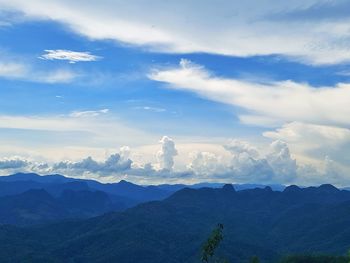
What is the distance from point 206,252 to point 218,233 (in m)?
9.18

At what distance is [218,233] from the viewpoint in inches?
7259

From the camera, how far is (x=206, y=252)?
186 metres
